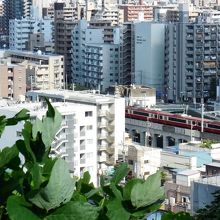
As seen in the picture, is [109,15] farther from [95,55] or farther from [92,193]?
[92,193]

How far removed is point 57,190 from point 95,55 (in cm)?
1969

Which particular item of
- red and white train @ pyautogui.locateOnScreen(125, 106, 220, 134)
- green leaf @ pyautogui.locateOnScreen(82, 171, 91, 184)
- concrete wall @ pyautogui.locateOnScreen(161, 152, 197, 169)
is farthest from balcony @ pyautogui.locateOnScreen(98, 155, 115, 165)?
green leaf @ pyautogui.locateOnScreen(82, 171, 91, 184)

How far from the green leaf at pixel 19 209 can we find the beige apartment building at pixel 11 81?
14.8 metres

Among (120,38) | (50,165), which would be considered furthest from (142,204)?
(120,38)

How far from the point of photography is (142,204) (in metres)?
0.70

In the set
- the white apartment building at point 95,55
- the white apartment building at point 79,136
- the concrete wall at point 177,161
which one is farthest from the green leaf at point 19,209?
the white apartment building at point 95,55

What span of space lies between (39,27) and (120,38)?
19.3ft

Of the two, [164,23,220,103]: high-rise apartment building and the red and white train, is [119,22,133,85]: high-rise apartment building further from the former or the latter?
the red and white train

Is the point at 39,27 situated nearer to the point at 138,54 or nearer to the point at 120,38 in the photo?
the point at 120,38

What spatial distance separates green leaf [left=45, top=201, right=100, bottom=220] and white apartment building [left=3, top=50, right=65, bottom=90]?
635 inches

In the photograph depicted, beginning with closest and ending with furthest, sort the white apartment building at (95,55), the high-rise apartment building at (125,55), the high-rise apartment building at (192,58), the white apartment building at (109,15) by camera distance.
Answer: the high-rise apartment building at (192,58) → the high-rise apartment building at (125,55) → the white apartment building at (95,55) → the white apartment building at (109,15)

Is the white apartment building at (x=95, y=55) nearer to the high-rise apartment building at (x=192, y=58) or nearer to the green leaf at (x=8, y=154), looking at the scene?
the high-rise apartment building at (x=192, y=58)

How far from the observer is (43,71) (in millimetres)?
17922

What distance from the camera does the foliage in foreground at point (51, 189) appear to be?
0.65m
